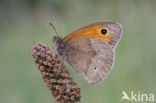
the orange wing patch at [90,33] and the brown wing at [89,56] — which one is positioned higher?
the orange wing patch at [90,33]

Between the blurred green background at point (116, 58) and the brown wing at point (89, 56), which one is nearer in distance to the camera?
the brown wing at point (89, 56)

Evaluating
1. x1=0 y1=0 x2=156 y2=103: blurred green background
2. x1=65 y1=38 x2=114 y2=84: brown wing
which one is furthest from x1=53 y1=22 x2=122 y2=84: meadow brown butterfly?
x1=0 y1=0 x2=156 y2=103: blurred green background

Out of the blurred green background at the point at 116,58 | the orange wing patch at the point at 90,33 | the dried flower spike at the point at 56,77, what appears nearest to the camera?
the dried flower spike at the point at 56,77

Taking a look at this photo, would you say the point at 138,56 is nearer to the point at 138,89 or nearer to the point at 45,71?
the point at 138,89

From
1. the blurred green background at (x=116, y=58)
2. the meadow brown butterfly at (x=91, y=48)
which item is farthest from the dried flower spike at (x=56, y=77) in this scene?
the blurred green background at (x=116, y=58)

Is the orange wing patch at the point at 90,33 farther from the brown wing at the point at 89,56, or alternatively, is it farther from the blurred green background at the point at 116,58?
the blurred green background at the point at 116,58

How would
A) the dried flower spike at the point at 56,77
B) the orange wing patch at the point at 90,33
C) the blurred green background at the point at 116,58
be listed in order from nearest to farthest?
the dried flower spike at the point at 56,77 < the orange wing patch at the point at 90,33 < the blurred green background at the point at 116,58
